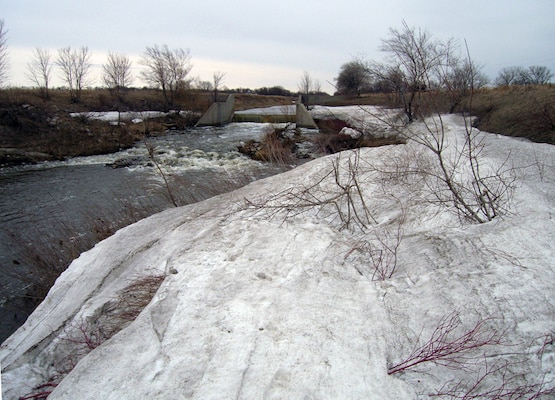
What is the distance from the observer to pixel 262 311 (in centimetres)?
312

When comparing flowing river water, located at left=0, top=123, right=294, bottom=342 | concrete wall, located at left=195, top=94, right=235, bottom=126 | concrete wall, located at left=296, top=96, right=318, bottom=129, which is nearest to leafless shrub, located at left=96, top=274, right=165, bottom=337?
flowing river water, located at left=0, top=123, right=294, bottom=342

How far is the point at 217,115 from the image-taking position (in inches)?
1250

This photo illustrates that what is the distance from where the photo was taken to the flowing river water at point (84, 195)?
271 inches

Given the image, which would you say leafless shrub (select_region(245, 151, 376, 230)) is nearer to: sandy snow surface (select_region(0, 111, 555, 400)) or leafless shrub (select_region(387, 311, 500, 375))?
sandy snow surface (select_region(0, 111, 555, 400))

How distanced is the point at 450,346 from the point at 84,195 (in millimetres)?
12189

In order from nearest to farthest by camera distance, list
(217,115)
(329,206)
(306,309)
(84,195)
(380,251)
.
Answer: (306,309)
(380,251)
(329,206)
(84,195)
(217,115)

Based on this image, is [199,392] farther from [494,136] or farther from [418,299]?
[494,136]

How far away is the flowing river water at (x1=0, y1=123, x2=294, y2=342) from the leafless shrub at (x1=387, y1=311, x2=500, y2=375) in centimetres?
604

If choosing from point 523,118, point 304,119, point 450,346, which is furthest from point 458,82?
point 304,119

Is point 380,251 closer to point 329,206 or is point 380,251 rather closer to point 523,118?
point 329,206

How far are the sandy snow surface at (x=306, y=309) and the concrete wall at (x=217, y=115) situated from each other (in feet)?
89.0

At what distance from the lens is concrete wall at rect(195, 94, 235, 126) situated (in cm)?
3106

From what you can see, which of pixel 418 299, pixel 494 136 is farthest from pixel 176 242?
pixel 494 136

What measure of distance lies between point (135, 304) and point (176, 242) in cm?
126
